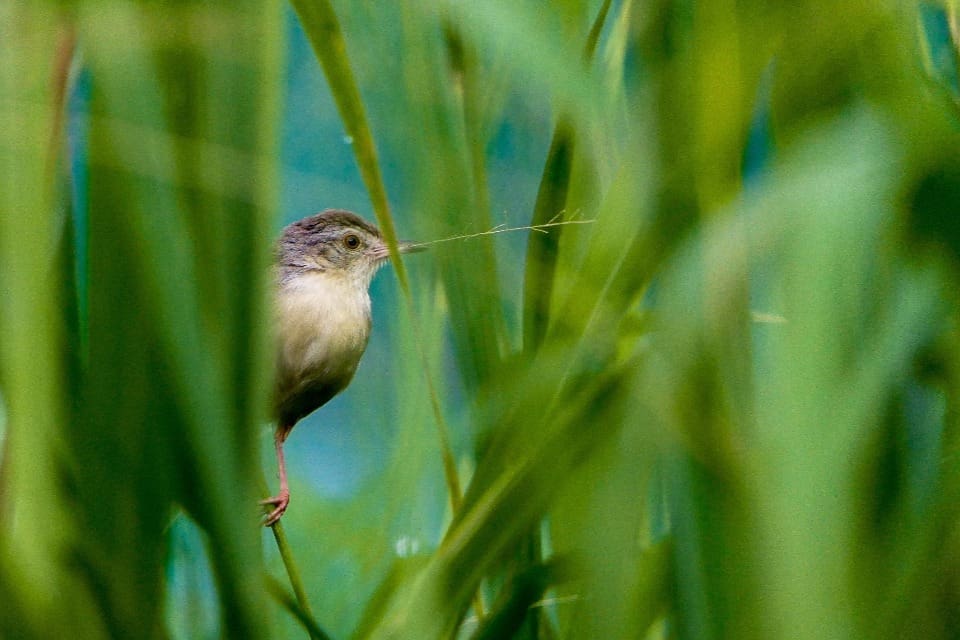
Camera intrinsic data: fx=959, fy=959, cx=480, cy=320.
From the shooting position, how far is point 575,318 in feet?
1.52

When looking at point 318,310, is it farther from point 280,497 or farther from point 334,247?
point 280,497

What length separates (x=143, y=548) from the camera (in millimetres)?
404

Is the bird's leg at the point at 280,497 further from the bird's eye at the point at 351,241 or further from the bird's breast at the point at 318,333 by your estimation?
the bird's eye at the point at 351,241

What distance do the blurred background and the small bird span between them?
0.53 meters

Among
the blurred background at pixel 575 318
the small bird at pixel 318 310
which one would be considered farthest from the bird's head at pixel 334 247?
the blurred background at pixel 575 318

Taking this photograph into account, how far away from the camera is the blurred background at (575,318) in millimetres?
354

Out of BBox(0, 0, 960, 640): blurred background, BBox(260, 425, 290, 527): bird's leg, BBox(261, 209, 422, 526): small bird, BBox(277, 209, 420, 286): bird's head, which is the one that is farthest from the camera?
BBox(277, 209, 420, 286): bird's head

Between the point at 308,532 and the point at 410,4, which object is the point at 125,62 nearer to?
the point at 410,4

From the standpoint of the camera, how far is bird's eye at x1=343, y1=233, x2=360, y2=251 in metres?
1.19

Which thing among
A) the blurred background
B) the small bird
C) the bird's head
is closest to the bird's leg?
the small bird

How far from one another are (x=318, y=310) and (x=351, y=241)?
0.44 ft

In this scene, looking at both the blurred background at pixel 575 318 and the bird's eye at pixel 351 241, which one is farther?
the bird's eye at pixel 351 241

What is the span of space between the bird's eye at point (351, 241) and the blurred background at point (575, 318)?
690 mm

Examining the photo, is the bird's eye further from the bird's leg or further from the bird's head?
the bird's leg
